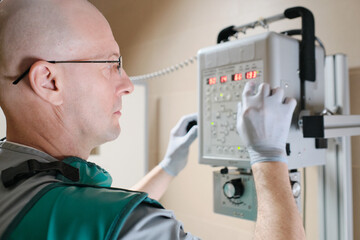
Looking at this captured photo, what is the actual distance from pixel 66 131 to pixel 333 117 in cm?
75

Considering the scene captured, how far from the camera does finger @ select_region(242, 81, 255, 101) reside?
108 centimetres

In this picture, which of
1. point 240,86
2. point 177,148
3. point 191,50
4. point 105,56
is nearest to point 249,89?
point 240,86

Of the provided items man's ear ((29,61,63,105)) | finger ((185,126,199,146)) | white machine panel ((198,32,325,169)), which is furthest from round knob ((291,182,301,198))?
man's ear ((29,61,63,105))

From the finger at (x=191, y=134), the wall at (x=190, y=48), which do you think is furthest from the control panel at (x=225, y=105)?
the wall at (x=190, y=48)

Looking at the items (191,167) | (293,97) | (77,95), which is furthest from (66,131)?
(191,167)

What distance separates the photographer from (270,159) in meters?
0.99

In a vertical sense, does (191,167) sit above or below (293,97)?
below

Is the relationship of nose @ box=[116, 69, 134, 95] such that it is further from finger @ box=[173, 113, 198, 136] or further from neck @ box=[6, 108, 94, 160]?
finger @ box=[173, 113, 198, 136]

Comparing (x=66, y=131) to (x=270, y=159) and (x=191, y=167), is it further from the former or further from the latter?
(x=191, y=167)

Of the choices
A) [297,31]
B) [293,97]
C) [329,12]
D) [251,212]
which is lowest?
[251,212]

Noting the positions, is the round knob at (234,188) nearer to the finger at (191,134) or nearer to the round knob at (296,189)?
the round knob at (296,189)

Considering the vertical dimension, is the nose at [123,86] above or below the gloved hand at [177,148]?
above

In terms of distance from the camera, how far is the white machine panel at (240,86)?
1087mm

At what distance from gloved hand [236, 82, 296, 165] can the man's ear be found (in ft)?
1.73
